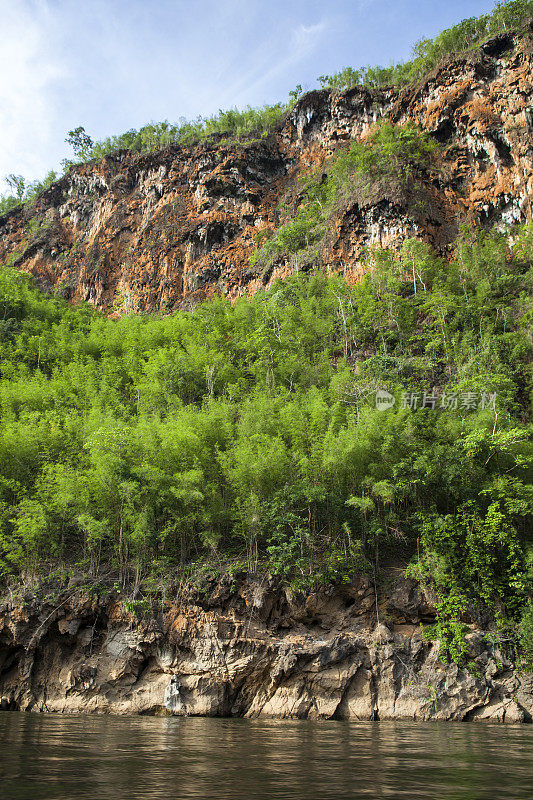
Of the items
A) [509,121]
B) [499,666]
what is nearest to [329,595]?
[499,666]

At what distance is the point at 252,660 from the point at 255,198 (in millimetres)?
47796

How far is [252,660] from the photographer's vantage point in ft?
52.4

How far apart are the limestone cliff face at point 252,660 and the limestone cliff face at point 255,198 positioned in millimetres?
29630

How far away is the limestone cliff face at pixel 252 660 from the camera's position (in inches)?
604

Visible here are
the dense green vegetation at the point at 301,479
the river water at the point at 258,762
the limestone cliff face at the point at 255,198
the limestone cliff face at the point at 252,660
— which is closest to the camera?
the river water at the point at 258,762

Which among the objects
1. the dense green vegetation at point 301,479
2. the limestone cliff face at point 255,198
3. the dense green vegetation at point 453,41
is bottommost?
the dense green vegetation at point 301,479

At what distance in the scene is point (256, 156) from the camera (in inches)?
2200

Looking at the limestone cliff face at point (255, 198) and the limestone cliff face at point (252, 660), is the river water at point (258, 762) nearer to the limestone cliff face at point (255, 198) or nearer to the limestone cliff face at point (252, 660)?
the limestone cliff face at point (252, 660)

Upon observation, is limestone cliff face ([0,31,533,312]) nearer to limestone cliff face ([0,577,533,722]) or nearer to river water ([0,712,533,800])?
limestone cliff face ([0,577,533,722])

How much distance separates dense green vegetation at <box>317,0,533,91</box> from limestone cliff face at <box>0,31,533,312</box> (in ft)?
9.71

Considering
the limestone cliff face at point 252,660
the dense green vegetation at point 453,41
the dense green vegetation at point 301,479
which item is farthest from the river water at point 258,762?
the dense green vegetation at point 453,41

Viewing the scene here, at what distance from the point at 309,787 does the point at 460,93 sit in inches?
2035

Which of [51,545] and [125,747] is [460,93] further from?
[125,747]

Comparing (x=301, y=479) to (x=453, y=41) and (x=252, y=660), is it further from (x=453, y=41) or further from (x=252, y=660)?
(x=453, y=41)
